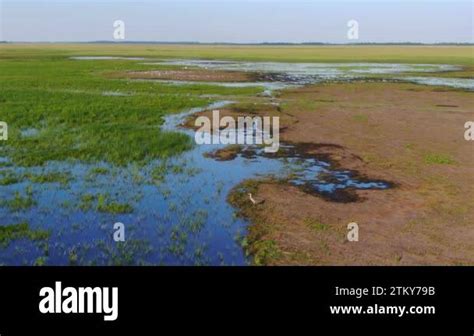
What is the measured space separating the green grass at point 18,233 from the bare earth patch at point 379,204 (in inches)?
199

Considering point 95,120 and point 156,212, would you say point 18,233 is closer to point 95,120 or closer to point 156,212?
point 156,212

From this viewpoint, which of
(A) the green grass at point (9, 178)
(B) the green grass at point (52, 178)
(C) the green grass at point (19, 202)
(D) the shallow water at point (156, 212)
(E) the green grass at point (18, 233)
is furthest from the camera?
(B) the green grass at point (52, 178)

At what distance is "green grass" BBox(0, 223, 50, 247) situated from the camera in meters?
11.1

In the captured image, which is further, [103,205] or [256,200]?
[256,200]

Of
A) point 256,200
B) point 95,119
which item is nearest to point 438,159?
point 256,200

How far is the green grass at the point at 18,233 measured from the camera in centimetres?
1109

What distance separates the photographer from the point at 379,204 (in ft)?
47.1

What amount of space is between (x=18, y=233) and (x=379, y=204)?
33.4ft

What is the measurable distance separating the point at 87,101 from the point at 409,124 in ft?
70.3

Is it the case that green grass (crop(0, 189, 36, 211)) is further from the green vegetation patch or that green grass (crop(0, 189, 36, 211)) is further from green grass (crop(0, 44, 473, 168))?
the green vegetation patch

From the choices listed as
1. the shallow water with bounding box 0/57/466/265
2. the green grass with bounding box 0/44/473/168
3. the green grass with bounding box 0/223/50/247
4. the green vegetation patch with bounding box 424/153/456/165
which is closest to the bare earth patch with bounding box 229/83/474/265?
the green vegetation patch with bounding box 424/153/456/165

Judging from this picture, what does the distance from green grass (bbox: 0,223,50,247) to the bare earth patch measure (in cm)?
506

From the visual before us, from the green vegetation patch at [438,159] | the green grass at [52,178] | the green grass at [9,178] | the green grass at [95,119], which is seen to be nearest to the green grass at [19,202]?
the green grass at [9,178]

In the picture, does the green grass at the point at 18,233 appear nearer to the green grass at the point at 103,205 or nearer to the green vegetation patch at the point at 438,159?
the green grass at the point at 103,205
